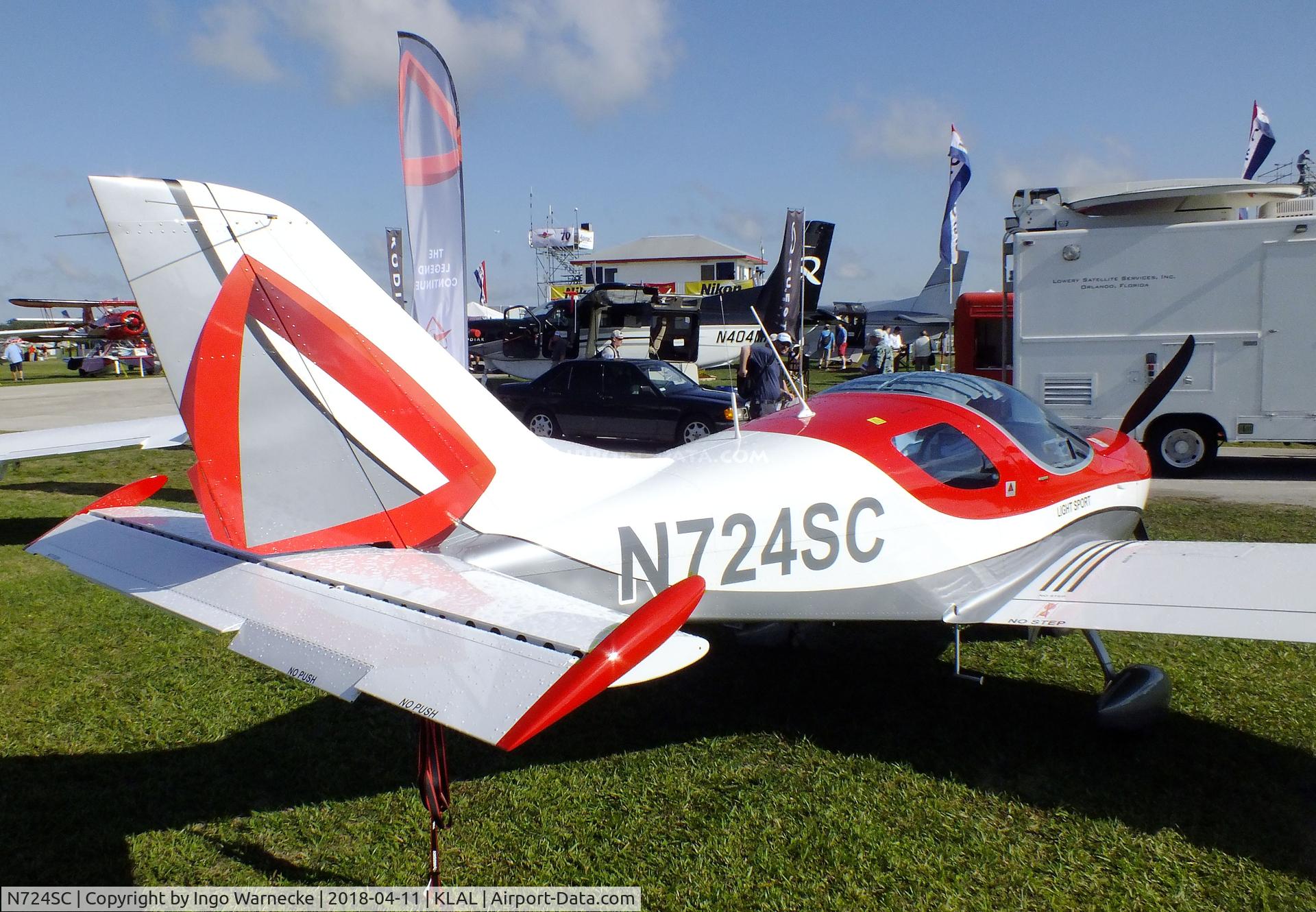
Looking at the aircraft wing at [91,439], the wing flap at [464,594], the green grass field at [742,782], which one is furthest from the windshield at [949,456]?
the aircraft wing at [91,439]

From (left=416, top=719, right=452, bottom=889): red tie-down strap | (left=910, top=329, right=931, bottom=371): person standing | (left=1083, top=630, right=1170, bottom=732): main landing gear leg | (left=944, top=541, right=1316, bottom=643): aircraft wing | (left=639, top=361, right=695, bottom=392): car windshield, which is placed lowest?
(left=1083, top=630, right=1170, bottom=732): main landing gear leg

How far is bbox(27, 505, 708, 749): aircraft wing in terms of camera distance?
2.20 meters

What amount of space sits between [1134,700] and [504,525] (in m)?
3.00

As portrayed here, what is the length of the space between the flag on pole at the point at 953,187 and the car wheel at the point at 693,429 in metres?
7.75

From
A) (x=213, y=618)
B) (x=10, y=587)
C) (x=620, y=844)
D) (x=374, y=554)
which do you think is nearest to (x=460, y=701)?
(x=213, y=618)

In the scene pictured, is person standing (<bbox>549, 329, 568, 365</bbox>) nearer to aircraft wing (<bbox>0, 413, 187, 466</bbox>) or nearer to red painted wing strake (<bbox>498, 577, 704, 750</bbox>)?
aircraft wing (<bbox>0, 413, 187, 466</bbox>)

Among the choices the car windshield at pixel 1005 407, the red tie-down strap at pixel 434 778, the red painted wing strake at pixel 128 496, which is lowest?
the red tie-down strap at pixel 434 778

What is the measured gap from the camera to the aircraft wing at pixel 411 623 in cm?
220

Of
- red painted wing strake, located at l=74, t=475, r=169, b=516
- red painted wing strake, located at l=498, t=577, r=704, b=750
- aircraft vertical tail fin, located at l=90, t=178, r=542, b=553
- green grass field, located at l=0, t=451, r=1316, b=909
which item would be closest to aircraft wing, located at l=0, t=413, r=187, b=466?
green grass field, located at l=0, t=451, r=1316, b=909

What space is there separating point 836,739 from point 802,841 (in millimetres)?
929

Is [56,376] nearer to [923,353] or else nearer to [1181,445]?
[923,353]

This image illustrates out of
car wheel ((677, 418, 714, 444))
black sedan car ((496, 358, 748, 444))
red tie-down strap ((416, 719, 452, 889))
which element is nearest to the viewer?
red tie-down strap ((416, 719, 452, 889))

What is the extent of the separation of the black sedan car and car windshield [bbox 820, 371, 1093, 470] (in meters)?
9.06

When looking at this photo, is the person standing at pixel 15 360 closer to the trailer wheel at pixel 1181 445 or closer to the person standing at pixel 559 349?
the person standing at pixel 559 349
